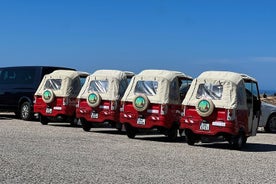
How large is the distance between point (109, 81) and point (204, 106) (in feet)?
14.4

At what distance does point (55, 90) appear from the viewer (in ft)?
64.5

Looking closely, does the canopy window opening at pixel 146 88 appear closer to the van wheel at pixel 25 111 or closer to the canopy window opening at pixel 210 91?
the canopy window opening at pixel 210 91

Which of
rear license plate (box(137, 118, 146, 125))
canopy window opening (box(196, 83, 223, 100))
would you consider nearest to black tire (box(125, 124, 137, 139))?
rear license plate (box(137, 118, 146, 125))

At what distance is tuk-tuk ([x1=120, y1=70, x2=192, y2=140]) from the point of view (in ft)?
51.5

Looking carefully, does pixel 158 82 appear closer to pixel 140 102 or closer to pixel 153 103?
pixel 153 103

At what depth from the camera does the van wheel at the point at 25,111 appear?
22.1 meters

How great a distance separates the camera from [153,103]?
51.9ft

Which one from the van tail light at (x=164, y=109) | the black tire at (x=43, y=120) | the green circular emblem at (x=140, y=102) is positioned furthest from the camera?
the black tire at (x=43, y=120)

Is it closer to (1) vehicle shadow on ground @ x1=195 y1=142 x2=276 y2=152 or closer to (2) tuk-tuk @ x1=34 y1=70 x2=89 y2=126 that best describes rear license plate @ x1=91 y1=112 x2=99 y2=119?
(2) tuk-tuk @ x1=34 y1=70 x2=89 y2=126

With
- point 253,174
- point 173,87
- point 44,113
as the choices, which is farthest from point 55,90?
point 253,174

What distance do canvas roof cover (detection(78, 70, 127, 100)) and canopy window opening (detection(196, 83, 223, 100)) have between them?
3463mm

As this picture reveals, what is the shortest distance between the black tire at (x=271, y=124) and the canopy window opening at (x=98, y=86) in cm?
732

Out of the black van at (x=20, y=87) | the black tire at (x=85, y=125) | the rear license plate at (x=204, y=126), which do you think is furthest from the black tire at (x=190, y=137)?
the black van at (x=20, y=87)

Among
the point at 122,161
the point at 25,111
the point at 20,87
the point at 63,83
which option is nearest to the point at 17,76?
the point at 20,87
